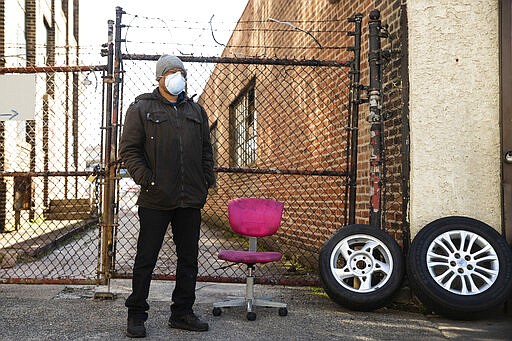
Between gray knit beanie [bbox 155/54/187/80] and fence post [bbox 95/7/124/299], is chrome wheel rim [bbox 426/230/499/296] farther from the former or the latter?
fence post [bbox 95/7/124/299]

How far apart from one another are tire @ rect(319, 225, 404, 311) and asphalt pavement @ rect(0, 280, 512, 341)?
0.15 metres

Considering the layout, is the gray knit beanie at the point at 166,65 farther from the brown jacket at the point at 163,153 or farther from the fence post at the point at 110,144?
the fence post at the point at 110,144

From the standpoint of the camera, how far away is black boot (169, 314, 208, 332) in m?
4.41

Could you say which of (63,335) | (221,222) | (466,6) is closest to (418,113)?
(466,6)

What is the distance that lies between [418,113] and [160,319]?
297cm

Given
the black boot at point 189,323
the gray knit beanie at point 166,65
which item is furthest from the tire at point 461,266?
the gray knit beanie at point 166,65

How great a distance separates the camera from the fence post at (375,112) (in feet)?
18.3

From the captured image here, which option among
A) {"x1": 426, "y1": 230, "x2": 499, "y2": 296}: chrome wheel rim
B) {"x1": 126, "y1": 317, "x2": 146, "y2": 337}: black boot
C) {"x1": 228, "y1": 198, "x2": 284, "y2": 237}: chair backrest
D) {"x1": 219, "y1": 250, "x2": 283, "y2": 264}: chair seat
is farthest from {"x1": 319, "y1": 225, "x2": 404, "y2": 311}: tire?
{"x1": 126, "y1": 317, "x2": 146, "y2": 337}: black boot

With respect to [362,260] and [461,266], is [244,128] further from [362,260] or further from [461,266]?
[461,266]

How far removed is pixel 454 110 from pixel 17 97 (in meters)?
4.28

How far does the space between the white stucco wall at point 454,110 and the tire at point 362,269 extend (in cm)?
41

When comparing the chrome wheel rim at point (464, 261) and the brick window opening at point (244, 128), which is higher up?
the brick window opening at point (244, 128)

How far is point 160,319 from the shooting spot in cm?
479

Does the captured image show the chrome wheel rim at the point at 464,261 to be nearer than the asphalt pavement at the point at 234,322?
No
